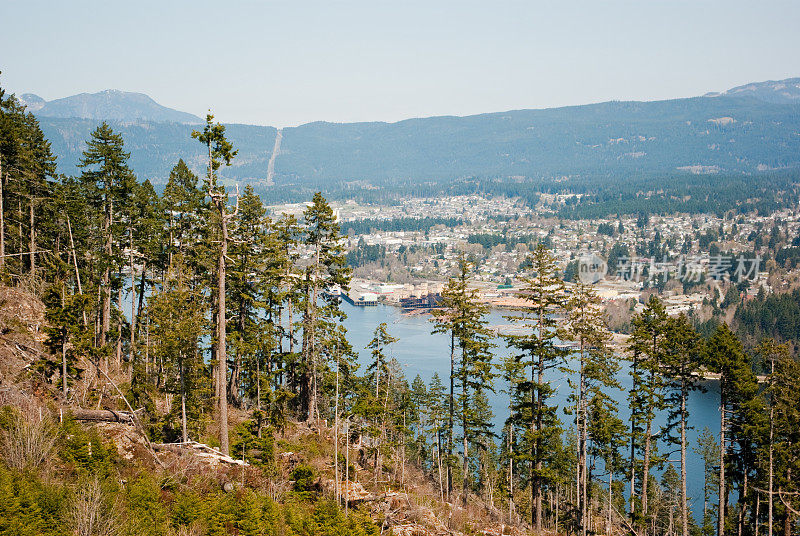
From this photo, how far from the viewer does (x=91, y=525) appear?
8.19m

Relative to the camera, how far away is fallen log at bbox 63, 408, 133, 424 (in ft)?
40.9

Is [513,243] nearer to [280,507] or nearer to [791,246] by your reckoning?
[791,246]

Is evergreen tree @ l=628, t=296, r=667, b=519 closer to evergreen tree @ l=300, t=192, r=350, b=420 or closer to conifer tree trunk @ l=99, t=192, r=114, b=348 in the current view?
evergreen tree @ l=300, t=192, r=350, b=420

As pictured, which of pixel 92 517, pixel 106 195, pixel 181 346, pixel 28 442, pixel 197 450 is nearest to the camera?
pixel 92 517

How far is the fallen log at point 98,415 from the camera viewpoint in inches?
491

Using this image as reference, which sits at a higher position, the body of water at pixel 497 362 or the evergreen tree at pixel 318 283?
the evergreen tree at pixel 318 283

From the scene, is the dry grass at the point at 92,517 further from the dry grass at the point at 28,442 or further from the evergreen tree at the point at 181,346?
the evergreen tree at the point at 181,346

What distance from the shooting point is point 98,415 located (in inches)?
500

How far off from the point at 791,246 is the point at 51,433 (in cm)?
18292

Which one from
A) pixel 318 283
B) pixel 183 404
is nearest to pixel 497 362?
pixel 318 283

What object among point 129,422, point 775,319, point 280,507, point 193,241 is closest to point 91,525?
point 280,507

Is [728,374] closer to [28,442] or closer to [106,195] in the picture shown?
[28,442]

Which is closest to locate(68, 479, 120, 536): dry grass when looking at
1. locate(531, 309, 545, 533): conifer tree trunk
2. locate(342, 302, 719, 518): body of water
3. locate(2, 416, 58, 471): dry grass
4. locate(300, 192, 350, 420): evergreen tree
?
locate(2, 416, 58, 471): dry grass

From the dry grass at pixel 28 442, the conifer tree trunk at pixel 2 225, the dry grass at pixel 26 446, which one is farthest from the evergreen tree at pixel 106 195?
the dry grass at pixel 26 446
